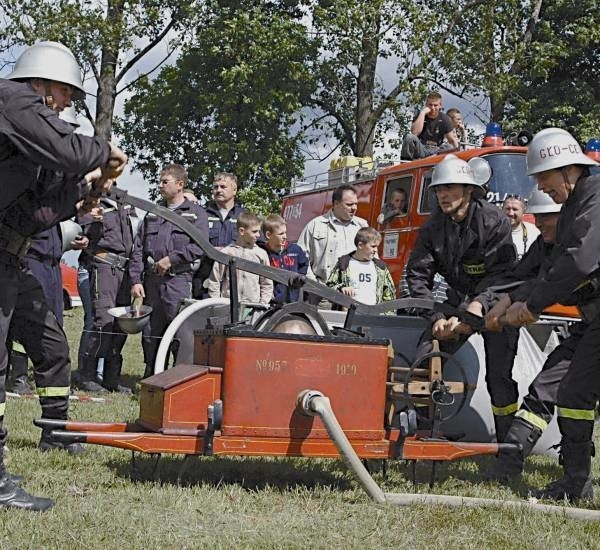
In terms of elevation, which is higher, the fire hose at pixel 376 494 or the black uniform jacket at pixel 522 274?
the black uniform jacket at pixel 522 274

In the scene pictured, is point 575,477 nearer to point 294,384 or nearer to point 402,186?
point 294,384

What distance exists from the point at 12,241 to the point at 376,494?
217 cm

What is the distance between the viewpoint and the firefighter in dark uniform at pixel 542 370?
18.2 ft

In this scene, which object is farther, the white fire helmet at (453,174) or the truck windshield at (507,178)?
the truck windshield at (507,178)

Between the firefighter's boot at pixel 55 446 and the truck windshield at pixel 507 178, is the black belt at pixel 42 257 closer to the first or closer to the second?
the firefighter's boot at pixel 55 446

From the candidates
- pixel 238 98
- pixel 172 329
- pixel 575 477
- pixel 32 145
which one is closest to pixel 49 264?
pixel 172 329

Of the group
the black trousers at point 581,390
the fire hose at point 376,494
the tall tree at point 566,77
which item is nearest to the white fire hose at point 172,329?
the fire hose at point 376,494

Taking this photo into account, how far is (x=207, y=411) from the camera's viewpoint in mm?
4727

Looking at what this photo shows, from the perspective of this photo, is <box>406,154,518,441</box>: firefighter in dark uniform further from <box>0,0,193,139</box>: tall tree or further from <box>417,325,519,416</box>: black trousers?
<box>0,0,193,139</box>: tall tree

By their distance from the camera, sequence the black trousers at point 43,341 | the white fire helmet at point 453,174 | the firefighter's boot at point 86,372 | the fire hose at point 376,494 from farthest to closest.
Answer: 1. the firefighter's boot at point 86,372
2. the white fire helmet at point 453,174
3. the black trousers at point 43,341
4. the fire hose at point 376,494

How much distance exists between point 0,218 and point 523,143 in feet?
26.4

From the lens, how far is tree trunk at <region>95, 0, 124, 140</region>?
61.9ft

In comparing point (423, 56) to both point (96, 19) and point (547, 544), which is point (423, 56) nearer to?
point (96, 19)

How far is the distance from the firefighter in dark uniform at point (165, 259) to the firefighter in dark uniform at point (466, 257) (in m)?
2.60
